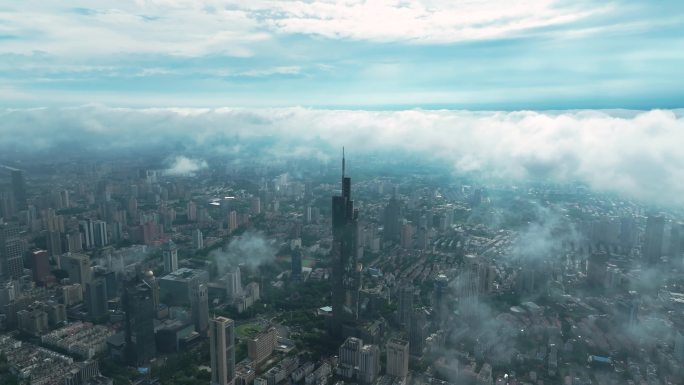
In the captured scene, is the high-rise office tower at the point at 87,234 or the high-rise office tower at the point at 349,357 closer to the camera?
the high-rise office tower at the point at 349,357

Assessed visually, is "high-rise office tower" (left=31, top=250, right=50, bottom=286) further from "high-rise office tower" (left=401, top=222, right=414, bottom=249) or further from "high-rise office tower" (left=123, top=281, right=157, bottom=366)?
"high-rise office tower" (left=401, top=222, right=414, bottom=249)

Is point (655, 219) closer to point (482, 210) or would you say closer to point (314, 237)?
point (482, 210)

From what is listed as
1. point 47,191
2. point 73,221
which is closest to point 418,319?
point 73,221

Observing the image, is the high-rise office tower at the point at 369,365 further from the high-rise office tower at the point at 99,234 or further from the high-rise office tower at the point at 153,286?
the high-rise office tower at the point at 99,234

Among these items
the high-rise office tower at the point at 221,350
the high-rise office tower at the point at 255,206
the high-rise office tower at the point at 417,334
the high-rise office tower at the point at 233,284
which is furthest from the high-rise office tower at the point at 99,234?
the high-rise office tower at the point at 417,334

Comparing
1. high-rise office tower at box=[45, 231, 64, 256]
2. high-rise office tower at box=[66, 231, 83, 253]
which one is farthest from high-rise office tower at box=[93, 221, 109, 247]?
high-rise office tower at box=[45, 231, 64, 256]

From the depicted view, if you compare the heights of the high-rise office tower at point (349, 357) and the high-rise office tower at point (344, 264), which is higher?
the high-rise office tower at point (344, 264)

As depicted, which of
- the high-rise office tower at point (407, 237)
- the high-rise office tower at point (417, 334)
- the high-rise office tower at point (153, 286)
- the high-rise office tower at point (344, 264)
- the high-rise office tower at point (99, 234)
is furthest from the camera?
the high-rise office tower at point (407, 237)

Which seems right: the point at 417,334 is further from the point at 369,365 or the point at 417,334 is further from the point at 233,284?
the point at 233,284
